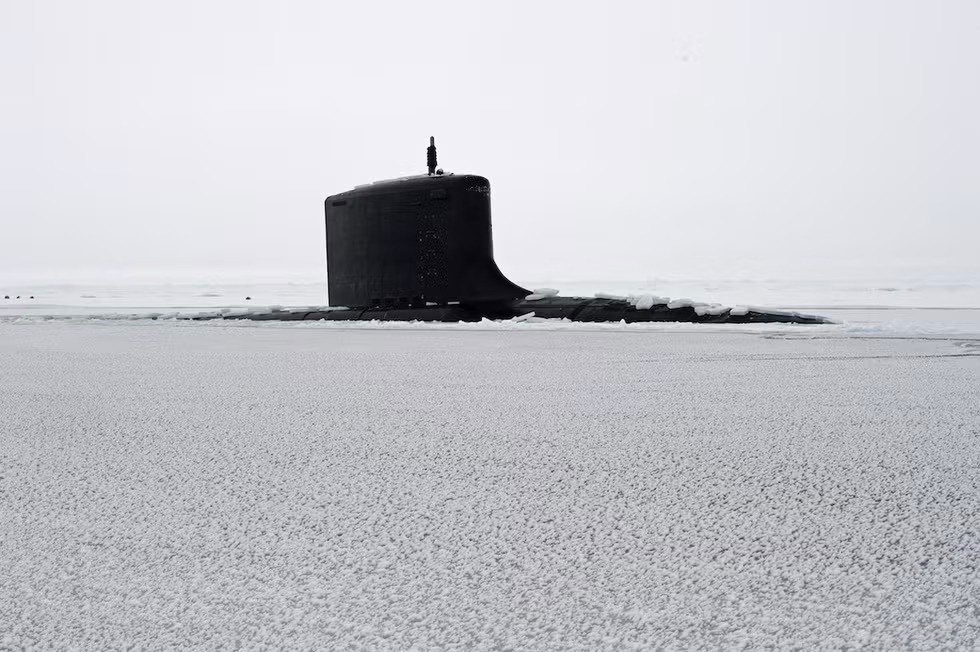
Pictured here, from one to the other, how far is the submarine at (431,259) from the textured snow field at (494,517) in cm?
711

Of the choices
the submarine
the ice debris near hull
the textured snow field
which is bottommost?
the textured snow field

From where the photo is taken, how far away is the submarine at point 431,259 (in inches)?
449

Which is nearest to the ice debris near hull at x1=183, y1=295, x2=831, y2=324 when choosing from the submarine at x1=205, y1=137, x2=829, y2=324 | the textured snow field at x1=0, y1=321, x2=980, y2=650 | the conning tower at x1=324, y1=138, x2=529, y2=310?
the submarine at x1=205, y1=137, x2=829, y2=324

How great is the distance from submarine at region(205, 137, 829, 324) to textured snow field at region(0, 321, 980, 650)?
7.11 meters

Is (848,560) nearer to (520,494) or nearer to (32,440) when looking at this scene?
(520,494)

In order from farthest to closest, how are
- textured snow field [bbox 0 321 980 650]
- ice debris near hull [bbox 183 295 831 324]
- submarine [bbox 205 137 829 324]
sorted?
submarine [bbox 205 137 829 324], ice debris near hull [bbox 183 295 831 324], textured snow field [bbox 0 321 980 650]

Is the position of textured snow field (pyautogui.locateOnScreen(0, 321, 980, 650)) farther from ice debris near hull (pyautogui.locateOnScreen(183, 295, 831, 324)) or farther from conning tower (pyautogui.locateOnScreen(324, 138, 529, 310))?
conning tower (pyautogui.locateOnScreen(324, 138, 529, 310))

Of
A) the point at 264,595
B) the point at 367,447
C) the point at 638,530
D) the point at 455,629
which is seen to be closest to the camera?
the point at 455,629

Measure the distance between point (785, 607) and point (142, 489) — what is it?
1.55 metres

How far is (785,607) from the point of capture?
1.40m

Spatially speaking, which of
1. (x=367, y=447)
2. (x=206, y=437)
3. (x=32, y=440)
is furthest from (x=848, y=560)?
(x=32, y=440)

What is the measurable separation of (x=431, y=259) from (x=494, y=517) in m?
9.76

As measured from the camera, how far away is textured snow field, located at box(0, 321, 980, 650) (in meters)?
1.36

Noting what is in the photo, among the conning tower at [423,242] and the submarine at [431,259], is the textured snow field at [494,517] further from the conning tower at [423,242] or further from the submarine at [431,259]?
the conning tower at [423,242]
